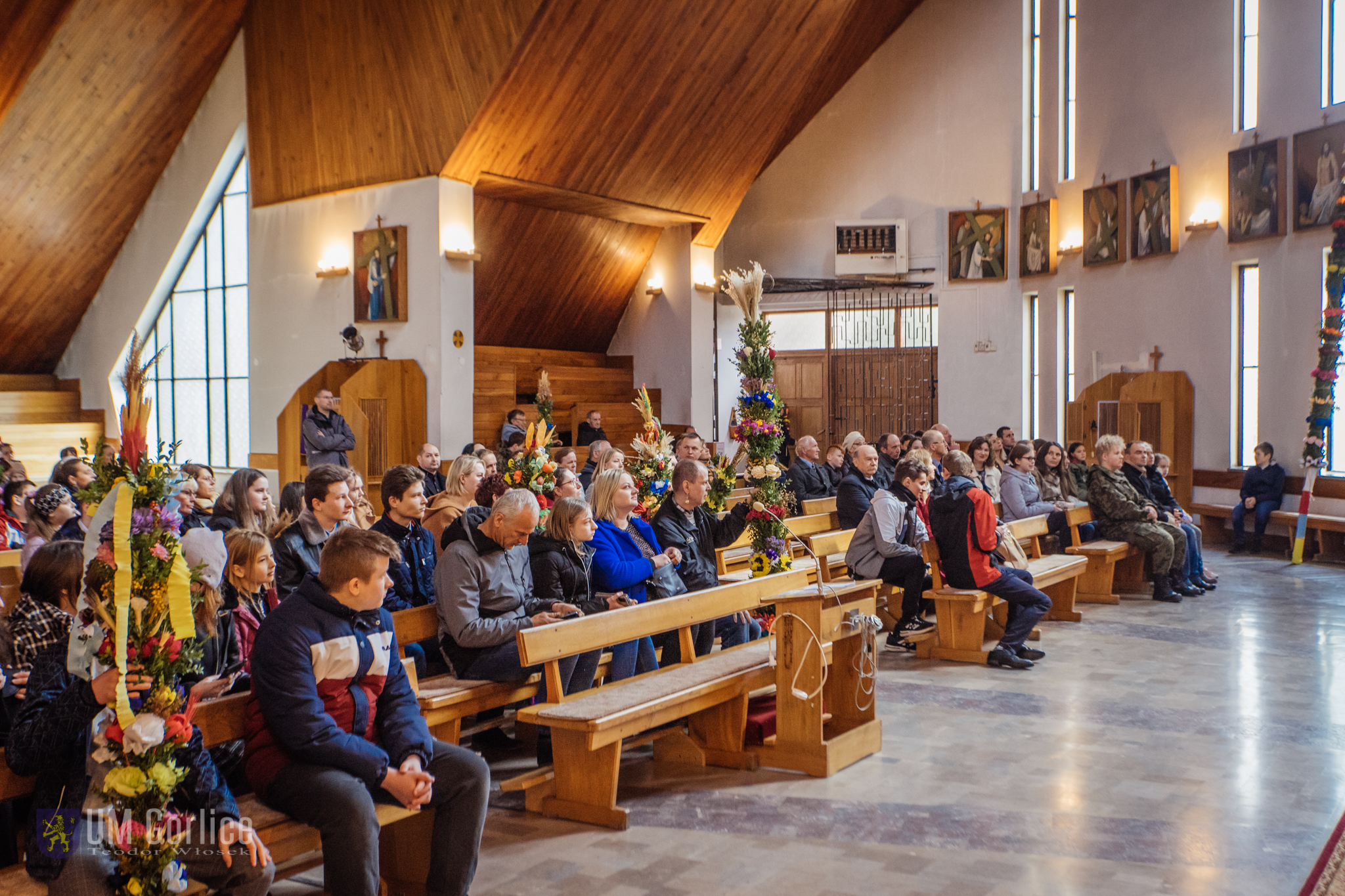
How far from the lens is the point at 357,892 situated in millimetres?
3123

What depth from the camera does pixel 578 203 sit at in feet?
45.6

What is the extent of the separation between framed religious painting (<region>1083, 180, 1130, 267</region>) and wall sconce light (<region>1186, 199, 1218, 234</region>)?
3.29ft

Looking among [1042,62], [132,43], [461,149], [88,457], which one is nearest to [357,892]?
[88,457]

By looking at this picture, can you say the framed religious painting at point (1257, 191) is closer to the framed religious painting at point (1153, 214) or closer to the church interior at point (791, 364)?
the church interior at point (791, 364)

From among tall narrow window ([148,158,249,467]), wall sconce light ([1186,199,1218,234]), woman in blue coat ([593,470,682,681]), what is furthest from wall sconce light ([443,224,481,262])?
wall sconce light ([1186,199,1218,234])

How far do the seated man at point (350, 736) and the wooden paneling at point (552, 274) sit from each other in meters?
10.6

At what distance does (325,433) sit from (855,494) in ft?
19.5

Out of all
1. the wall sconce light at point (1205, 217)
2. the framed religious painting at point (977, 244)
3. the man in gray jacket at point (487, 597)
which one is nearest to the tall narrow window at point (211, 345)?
the framed religious painting at point (977, 244)

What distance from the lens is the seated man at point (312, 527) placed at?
4930 millimetres

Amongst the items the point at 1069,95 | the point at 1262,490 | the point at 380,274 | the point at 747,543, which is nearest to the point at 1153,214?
the point at 1069,95

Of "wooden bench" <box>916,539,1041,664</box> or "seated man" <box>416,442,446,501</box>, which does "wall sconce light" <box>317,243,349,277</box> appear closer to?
"seated man" <box>416,442,446,501</box>

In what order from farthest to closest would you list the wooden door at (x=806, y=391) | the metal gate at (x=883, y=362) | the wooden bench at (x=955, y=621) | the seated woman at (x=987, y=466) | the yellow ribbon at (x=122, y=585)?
the wooden door at (x=806, y=391), the metal gate at (x=883, y=362), the seated woman at (x=987, y=466), the wooden bench at (x=955, y=621), the yellow ribbon at (x=122, y=585)

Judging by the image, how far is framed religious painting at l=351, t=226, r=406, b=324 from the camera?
490 inches

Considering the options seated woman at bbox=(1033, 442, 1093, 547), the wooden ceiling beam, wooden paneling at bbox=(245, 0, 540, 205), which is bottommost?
seated woman at bbox=(1033, 442, 1093, 547)
